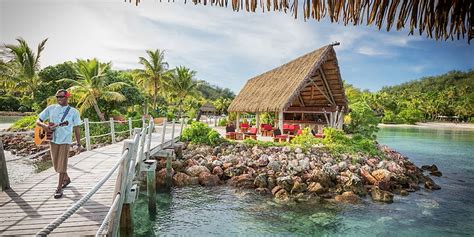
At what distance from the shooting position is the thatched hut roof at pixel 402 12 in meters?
2.61

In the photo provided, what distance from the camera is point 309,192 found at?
10.3m

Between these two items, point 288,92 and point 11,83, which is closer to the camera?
point 288,92

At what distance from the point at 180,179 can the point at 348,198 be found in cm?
581

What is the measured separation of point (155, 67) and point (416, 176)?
22.4 metres

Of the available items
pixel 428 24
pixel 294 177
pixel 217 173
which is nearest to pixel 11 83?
pixel 217 173

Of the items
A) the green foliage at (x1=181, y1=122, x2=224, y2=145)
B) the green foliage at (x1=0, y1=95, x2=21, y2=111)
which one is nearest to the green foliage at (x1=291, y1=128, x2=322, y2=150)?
the green foliage at (x1=181, y1=122, x2=224, y2=145)

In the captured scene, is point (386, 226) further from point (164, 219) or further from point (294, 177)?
point (164, 219)

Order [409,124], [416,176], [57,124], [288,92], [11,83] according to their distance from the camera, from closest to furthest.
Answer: [57,124], [416,176], [288,92], [11,83], [409,124]

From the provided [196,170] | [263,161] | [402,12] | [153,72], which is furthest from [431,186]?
[153,72]

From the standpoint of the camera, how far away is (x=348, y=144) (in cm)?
1391

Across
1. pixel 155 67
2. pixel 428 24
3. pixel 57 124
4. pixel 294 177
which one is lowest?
pixel 294 177

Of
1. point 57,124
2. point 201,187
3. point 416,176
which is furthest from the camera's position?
point 416,176

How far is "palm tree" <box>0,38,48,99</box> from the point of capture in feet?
76.4

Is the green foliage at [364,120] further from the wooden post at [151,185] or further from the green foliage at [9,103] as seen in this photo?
the green foliage at [9,103]
